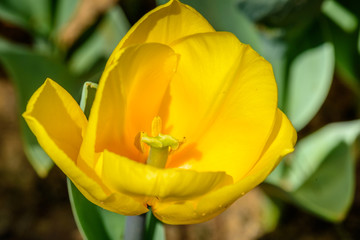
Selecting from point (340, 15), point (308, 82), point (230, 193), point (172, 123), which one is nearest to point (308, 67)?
point (308, 82)

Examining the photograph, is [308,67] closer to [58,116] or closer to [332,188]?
Result: [332,188]

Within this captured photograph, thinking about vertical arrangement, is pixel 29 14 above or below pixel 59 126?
below

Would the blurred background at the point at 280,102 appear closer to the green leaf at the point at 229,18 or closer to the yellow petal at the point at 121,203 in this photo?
the green leaf at the point at 229,18

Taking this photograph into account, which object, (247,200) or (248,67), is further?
(247,200)

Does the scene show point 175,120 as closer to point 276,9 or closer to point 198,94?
point 198,94

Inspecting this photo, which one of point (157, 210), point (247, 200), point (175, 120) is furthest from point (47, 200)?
point (157, 210)

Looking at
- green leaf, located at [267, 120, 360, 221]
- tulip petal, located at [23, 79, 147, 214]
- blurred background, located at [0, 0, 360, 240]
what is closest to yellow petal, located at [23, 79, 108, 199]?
tulip petal, located at [23, 79, 147, 214]
